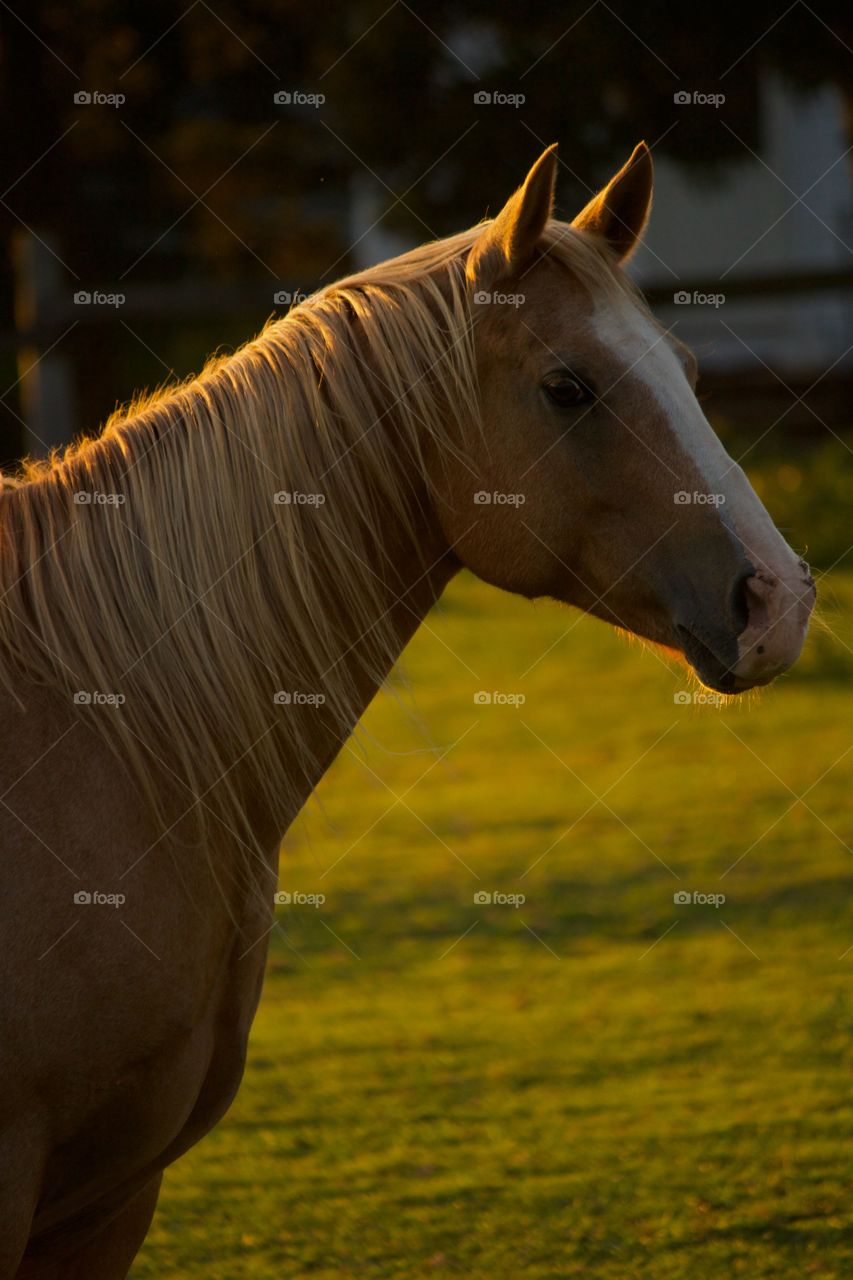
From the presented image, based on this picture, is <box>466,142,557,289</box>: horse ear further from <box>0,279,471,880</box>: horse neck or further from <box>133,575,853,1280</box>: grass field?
<box>133,575,853,1280</box>: grass field

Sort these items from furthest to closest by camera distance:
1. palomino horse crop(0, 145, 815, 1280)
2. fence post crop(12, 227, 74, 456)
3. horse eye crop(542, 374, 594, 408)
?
fence post crop(12, 227, 74, 456) → horse eye crop(542, 374, 594, 408) → palomino horse crop(0, 145, 815, 1280)

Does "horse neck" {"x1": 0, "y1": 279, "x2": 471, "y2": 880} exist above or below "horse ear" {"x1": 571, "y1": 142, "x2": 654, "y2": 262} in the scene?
below

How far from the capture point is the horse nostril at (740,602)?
2143 millimetres

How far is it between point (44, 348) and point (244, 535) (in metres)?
7.69

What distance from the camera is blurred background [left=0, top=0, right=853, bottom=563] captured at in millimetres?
9961

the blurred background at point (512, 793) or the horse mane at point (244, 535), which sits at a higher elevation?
the horse mane at point (244, 535)

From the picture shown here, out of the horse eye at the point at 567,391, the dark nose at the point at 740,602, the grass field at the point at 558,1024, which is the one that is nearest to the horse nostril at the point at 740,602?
the dark nose at the point at 740,602

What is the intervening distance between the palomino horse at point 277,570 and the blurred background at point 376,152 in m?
5.12

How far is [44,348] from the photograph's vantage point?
30.8 feet

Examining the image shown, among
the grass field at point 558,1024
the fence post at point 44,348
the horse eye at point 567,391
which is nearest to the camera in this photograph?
the horse eye at point 567,391

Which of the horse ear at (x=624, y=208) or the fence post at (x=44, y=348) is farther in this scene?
the fence post at (x=44, y=348)

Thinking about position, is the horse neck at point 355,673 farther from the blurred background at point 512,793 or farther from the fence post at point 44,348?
the fence post at point 44,348

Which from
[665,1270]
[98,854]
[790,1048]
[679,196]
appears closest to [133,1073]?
[98,854]

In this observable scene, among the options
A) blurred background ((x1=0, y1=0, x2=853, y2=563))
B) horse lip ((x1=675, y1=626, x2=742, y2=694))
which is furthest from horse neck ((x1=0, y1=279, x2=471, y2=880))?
blurred background ((x1=0, y1=0, x2=853, y2=563))
